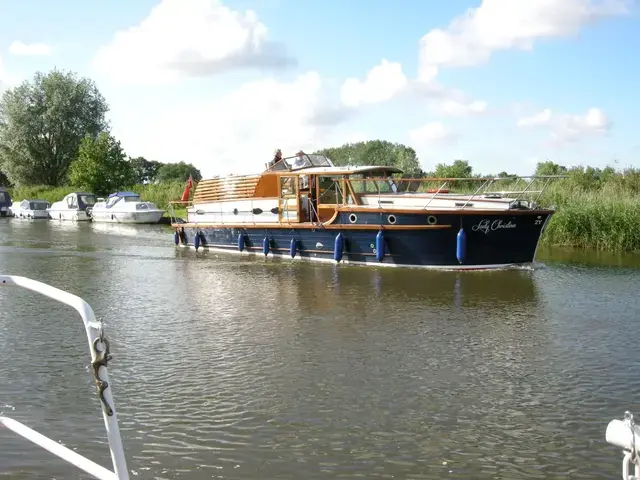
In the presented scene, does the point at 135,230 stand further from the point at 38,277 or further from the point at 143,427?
the point at 143,427

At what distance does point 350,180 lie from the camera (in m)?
18.0

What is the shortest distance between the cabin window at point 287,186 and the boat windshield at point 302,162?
1.95ft

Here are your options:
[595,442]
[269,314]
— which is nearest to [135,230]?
[269,314]

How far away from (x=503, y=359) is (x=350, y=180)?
9992 millimetres

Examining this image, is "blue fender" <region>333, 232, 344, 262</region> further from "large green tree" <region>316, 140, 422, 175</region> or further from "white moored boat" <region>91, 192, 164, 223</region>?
"large green tree" <region>316, 140, 422, 175</region>

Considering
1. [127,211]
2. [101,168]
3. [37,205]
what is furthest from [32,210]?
[127,211]

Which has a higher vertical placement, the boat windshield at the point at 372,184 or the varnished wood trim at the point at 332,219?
the boat windshield at the point at 372,184

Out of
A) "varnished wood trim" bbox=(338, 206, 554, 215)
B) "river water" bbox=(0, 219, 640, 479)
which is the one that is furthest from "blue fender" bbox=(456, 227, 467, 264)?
"river water" bbox=(0, 219, 640, 479)

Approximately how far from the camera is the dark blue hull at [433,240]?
15984mm

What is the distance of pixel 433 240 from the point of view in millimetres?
16359

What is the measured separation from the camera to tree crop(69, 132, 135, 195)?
157ft

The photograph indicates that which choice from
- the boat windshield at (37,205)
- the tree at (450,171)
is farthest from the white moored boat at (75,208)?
the tree at (450,171)

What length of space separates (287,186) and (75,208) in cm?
2669

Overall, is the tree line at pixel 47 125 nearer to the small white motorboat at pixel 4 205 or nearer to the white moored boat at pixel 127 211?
the small white motorboat at pixel 4 205
